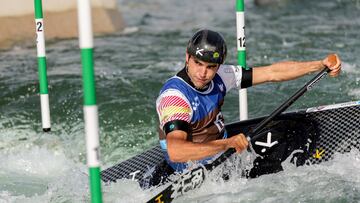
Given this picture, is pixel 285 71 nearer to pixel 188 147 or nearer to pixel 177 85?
pixel 177 85

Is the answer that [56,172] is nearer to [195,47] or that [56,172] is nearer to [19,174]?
[19,174]

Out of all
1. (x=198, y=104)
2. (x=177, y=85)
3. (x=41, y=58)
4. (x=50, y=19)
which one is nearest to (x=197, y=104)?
(x=198, y=104)

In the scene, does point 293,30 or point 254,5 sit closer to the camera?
point 293,30

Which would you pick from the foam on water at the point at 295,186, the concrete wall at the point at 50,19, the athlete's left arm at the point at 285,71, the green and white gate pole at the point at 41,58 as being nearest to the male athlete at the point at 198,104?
the athlete's left arm at the point at 285,71

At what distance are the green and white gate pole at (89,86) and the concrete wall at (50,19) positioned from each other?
778 centimetres

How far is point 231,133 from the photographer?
6047 millimetres

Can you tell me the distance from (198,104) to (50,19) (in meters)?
7.41

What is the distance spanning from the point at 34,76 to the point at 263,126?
5252 mm

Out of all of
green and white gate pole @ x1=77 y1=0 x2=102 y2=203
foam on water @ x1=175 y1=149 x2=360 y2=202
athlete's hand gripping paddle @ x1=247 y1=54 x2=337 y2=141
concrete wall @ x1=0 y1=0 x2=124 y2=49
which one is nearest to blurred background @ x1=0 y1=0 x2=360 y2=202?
foam on water @ x1=175 y1=149 x2=360 y2=202

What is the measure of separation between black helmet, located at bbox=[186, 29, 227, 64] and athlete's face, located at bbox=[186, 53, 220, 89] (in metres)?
0.04

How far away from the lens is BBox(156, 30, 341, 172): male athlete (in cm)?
482

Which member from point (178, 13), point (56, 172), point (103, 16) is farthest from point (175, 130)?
point (178, 13)

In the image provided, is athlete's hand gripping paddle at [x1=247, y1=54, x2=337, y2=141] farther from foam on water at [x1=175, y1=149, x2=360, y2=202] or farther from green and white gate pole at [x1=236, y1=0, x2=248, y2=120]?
green and white gate pole at [x1=236, y1=0, x2=248, y2=120]

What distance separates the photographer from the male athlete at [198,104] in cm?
482
